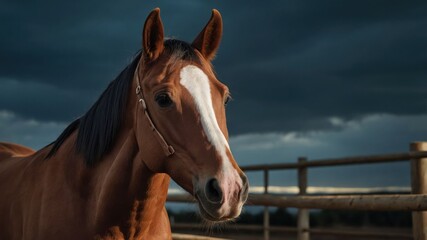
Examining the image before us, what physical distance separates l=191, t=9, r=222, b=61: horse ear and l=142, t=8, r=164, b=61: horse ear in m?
0.28

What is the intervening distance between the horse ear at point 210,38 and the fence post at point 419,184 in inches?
92.7

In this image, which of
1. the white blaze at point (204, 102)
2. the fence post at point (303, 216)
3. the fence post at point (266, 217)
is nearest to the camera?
the white blaze at point (204, 102)

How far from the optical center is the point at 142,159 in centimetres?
263

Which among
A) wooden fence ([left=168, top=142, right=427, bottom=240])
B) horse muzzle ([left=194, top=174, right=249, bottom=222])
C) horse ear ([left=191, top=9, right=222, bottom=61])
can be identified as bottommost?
horse muzzle ([left=194, top=174, right=249, bottom=222])

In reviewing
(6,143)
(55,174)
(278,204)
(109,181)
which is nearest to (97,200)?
(109,181)

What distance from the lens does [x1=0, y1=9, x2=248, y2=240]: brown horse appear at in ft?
7.82

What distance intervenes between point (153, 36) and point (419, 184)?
2890 millimetres

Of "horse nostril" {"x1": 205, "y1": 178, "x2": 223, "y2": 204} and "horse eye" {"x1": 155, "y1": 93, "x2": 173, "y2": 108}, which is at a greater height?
"horse eye" {"x1": 155, "y1": 93, "x2": 173, "y2": 108}

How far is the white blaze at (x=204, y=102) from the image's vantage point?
2.37 m

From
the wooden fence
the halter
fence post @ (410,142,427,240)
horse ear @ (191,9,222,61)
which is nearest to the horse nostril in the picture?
the halter

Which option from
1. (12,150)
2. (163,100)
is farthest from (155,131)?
(12,150)

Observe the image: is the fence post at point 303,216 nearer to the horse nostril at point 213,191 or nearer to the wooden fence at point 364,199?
the wooden fence at point 364,199

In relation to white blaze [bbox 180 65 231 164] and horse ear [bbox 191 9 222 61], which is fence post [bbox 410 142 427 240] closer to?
horse ear [bbox 191 9 222 61]

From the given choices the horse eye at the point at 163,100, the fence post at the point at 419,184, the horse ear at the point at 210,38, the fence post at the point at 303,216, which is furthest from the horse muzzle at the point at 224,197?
the fence post at the point at 303,216
